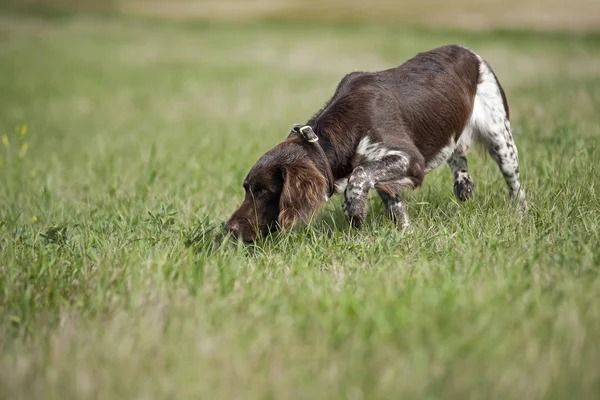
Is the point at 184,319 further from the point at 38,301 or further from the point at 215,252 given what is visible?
the point at 215,252

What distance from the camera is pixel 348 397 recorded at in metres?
2.14

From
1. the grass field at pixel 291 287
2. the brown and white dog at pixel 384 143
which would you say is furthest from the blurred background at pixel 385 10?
the brown and white dog at pixel 384 143

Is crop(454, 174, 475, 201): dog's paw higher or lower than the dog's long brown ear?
lower

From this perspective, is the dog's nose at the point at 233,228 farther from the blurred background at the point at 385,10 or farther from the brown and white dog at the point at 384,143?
the blurred background at the point at 385,10

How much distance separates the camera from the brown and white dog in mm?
4172

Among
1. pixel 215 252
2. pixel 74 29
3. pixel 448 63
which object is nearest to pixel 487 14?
pixel 74 29

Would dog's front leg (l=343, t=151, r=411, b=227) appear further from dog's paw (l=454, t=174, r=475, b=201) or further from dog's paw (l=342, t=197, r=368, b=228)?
dog's paw (l=454, t=174, r=475, b=201)

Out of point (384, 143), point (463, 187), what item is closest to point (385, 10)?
point (463, 187)

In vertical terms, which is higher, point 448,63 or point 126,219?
point 448,63

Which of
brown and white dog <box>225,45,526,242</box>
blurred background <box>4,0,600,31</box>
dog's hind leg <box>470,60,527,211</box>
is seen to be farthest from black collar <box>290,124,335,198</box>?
blurred background <box>4,0,600,31</box>

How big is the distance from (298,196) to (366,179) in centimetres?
54

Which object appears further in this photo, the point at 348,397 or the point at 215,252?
the point at 215,252

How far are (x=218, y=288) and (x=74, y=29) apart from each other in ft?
101

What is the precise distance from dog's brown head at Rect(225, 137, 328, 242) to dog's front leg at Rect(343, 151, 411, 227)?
20 cm
